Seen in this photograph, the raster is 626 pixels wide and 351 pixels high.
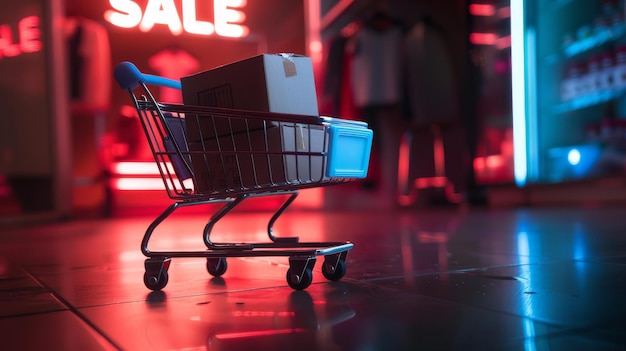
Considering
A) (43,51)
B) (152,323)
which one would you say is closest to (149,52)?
(43,51)

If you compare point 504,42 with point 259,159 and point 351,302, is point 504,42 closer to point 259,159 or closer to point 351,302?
point 259,159

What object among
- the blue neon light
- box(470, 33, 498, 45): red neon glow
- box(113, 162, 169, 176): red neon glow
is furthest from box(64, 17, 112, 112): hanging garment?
the blue neon light

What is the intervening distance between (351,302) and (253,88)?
0.60m

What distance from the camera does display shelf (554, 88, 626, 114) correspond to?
486 cm

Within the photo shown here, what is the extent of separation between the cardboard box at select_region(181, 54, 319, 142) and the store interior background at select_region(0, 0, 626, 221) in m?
3.79

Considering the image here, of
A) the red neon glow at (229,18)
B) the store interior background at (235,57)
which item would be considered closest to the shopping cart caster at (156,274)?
the store interior background at (235,57)

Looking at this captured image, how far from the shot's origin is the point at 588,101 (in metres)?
5.07

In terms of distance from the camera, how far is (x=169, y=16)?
479 cm

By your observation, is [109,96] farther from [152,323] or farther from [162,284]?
[152,323]

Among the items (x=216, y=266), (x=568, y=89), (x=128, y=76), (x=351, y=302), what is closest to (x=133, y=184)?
(x=568, y=89)

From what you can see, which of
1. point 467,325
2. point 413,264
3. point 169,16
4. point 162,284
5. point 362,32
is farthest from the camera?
point 362,32

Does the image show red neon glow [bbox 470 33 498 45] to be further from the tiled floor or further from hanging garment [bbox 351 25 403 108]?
the tiled floor

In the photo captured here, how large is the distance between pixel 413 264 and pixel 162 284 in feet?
2.38

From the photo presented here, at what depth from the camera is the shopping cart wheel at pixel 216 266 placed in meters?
1.75
